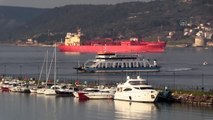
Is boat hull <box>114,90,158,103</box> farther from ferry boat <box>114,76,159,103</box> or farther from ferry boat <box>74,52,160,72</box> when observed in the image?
ferry boat <box>74,52,160,72</box>

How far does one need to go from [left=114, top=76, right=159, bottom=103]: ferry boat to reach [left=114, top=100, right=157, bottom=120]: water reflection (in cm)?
21

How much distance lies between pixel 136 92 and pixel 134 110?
5.90 feet

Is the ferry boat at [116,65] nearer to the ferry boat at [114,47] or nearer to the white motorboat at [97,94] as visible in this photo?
the white motorboat at [97,94]

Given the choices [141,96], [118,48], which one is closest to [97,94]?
[141,96]

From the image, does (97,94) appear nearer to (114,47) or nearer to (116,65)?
(116,65)

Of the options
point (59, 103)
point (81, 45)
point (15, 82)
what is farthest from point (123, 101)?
point (81, 45)

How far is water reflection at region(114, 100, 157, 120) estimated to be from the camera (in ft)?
91.8

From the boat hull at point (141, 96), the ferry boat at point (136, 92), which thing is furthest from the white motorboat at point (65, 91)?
the boat hull at point (141, 96)

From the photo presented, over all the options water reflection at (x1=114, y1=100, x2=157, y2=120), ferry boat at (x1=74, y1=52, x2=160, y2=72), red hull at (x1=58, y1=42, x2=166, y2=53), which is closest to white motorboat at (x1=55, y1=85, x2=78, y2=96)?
water reflection at (x1=114, y1=100, x2=157, y2=120)

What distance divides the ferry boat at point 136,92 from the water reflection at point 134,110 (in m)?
0.21

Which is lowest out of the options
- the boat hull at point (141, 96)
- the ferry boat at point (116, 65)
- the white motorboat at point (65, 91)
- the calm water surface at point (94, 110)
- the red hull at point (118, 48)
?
the calm water surface at point (94, 110)

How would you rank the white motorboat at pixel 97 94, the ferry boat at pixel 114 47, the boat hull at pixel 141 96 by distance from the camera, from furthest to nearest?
the ferry boat at pixel 114 47
the white motorboat at pixel 97 94
the boat hull at pixel 141 96

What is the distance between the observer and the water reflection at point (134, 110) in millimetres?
27987

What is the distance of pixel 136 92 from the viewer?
3108cm
